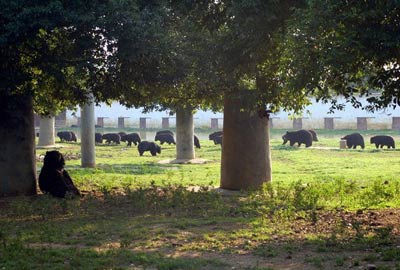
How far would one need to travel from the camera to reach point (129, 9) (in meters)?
12.6

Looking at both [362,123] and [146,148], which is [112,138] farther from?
[362,123]

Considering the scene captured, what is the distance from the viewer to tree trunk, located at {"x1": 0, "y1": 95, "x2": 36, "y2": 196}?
Result: 601 inches

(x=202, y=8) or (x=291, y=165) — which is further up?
(x=202, y=8)

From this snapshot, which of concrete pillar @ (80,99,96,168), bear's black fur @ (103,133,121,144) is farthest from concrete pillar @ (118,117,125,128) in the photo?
concrete pillar @ (80,99,96,168)

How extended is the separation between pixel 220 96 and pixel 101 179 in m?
4.92

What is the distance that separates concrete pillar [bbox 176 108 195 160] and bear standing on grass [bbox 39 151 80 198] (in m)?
13.9

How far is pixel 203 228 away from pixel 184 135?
18759 mm

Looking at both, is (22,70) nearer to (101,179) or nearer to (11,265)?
(11,265)

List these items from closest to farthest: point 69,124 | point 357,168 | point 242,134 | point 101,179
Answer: point 242,134
point 101,179
point 357,168
point 69,124

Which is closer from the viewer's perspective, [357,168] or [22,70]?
[22,70]

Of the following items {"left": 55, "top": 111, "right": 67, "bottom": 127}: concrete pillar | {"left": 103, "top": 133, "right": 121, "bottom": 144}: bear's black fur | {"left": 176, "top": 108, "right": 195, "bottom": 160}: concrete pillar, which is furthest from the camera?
{"left": 55, "top": 111, "right": 67, "bottom": 127}: concrete pillar

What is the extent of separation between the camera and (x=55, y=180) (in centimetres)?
A: 1555

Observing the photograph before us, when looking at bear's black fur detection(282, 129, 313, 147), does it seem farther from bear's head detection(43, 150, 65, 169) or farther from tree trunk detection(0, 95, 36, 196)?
tree trunk detection(0, 95, 36, 196)

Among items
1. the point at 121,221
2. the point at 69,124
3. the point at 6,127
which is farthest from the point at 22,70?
the point at 69,124
